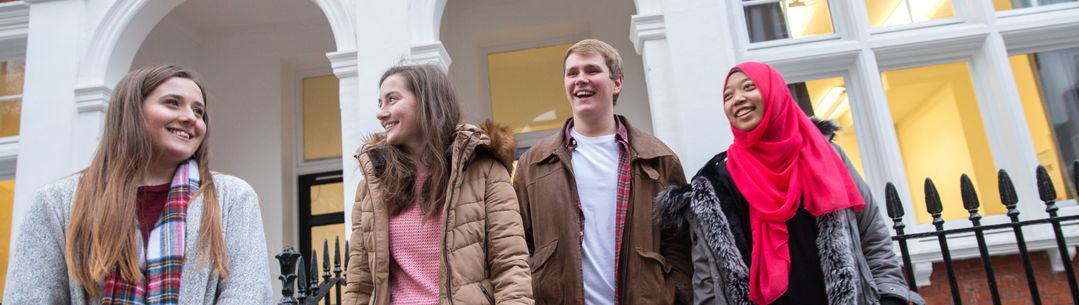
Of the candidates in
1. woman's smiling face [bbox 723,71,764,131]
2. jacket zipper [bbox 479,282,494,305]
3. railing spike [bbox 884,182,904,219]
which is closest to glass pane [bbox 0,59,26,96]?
jacket zipper [bbox 479,282,494,305]

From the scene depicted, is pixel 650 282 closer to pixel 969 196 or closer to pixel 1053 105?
pixel 969 196

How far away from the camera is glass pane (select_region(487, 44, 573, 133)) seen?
23.2 feet

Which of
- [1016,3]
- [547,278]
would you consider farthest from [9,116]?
[1016,3]

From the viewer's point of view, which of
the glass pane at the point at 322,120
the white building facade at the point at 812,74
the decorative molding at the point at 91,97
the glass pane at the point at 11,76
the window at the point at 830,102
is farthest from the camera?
the glass pane at the point at 322,120

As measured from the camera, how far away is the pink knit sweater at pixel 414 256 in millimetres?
2037

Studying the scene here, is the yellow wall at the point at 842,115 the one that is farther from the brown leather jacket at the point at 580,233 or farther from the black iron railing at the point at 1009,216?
the brown leather jacket at the point at 580,233

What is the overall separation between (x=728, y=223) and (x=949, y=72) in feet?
11.3

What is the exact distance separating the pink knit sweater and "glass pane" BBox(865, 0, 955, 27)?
398cm

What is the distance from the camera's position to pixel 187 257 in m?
1.74

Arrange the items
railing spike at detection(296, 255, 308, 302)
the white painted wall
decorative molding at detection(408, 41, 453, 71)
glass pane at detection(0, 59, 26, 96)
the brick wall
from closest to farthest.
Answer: railing spike at detection(296, 255, 308, 302), the brick wall, decorative molding at detection(408, 41, 453, 71), glass pane at detection(0, 59, 26, 96), the white painted wall

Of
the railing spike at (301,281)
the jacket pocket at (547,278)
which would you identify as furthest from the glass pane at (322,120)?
the jacket pocket at (547,278)

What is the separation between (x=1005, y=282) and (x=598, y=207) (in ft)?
10.9

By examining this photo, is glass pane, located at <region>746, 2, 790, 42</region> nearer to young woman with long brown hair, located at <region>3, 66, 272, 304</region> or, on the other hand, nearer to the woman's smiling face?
the woman's smiling face

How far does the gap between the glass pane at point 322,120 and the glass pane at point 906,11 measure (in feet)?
18.9
